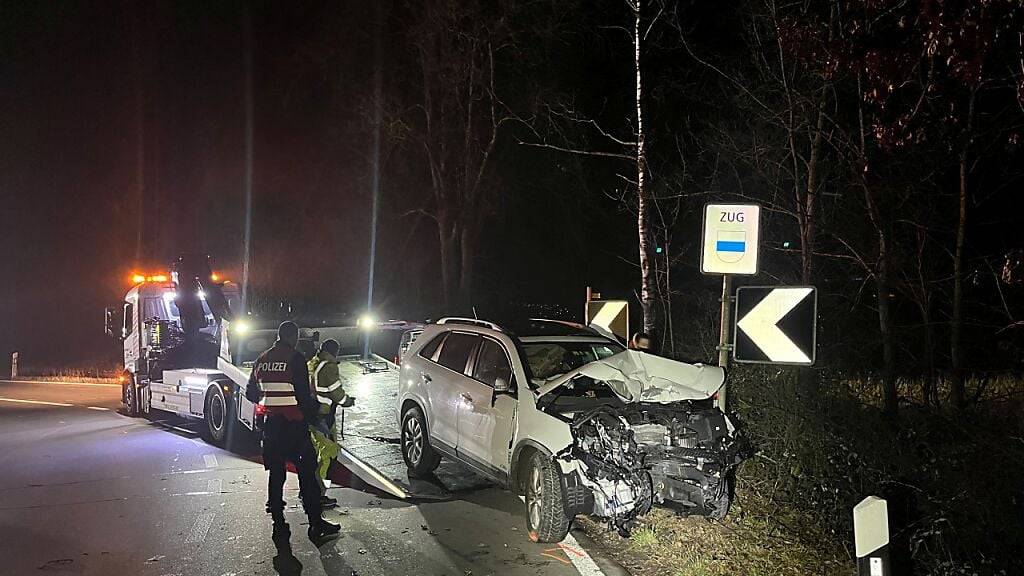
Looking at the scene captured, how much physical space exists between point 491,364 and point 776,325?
9.43 ft

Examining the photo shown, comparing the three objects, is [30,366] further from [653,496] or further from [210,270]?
[653,496]

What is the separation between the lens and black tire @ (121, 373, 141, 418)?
1642cm

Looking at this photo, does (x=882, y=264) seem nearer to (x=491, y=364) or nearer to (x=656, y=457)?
(x=491, y=364)

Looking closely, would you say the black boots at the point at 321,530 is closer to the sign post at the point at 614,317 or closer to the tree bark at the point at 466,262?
the sign post at the point at 614,317

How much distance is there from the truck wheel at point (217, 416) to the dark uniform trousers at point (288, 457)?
527 centimetres

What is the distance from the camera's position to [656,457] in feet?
20.6

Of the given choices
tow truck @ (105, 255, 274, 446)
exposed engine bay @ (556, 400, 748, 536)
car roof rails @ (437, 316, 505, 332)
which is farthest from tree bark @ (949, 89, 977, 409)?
tow truck @ (105, 255, 274, 446)

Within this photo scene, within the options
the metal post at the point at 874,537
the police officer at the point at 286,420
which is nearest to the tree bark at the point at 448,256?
the police officer at the point at 286,420

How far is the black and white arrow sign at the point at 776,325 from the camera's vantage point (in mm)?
6289

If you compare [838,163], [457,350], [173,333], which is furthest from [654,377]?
[173,333]

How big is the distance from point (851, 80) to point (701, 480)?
7919mm

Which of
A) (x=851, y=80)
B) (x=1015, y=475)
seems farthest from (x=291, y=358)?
(x=851, y=80)

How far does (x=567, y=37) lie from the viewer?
22.2 m

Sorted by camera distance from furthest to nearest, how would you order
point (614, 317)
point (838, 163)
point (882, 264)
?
point (838, 163)
point (882, 264)
point (614, 317)
